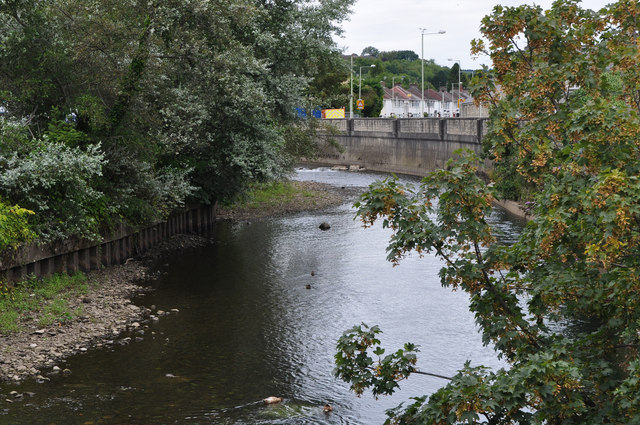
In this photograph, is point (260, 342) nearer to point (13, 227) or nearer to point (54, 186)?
point (13, 227)

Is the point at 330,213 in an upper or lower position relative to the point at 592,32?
Result: lower

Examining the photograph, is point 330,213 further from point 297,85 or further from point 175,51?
point 175,51

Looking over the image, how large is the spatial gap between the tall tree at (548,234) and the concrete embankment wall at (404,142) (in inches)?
1985

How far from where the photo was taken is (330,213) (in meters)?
47.1

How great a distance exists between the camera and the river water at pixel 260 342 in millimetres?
16156

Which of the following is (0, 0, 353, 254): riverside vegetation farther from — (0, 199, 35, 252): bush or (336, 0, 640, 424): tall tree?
(336, 0, 640, 424): tall tree

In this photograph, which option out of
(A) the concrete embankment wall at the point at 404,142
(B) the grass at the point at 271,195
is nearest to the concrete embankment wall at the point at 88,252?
(B) the grass at the point at 271,195

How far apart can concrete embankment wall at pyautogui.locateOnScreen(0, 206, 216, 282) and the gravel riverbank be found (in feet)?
1.64

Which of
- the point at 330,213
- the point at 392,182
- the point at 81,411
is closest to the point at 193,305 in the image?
the point at 81,411

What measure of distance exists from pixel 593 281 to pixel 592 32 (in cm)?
420

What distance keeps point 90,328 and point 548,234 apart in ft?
51.2

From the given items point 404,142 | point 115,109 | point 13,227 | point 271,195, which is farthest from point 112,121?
point 404,142

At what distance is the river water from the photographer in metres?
16.2

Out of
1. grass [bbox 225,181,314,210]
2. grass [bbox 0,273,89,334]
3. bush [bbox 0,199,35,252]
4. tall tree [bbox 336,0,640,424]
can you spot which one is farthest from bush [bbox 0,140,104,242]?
grass [bbox 225,181,314,210]
